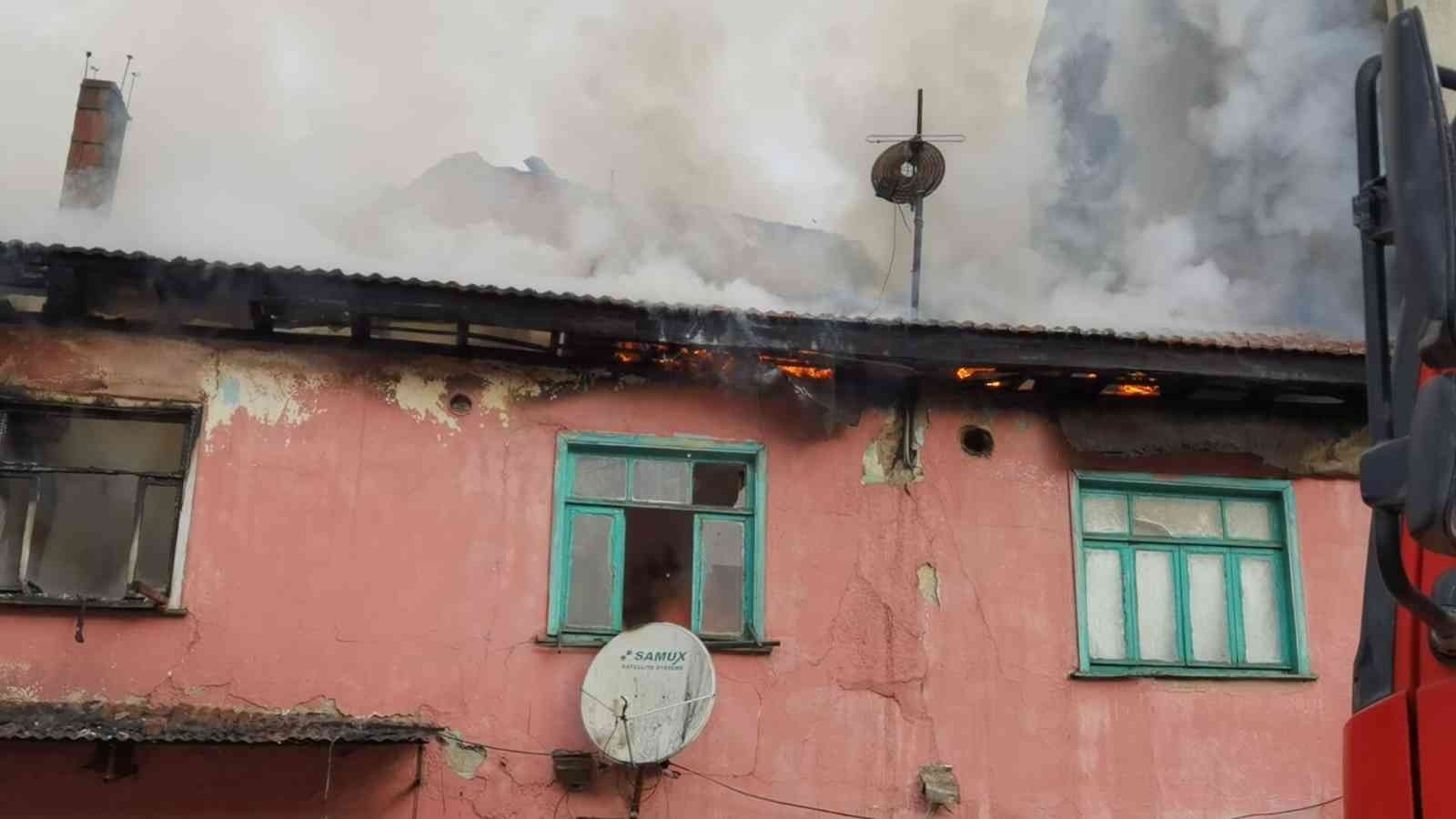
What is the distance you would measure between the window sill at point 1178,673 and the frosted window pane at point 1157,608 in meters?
0.13

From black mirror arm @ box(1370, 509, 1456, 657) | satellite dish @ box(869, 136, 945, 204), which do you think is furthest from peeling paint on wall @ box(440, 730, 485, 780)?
satellite dish @ box(869, 136, 945, 204)

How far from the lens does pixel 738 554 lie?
31.9ft

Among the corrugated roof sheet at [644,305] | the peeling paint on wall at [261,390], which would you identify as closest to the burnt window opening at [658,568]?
the corrugated roof sheet at [644,305]

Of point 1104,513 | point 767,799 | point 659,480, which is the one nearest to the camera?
point 767,799

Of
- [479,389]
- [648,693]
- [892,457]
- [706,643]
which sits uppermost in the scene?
[479,389]

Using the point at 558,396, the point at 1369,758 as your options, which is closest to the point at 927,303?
the point at 558,396

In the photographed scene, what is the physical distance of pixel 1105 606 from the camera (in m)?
9.97

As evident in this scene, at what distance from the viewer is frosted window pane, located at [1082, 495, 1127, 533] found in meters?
10.2

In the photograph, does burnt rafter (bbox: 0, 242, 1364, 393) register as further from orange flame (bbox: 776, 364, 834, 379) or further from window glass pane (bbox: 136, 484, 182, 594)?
window glass pane (bbox: 136, 484, 182, 594)

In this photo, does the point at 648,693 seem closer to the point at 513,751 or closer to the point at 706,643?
the point at 706,643

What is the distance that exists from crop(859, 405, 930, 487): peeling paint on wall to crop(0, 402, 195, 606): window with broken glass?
4.64 meters

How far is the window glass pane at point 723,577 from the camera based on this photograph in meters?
9.59

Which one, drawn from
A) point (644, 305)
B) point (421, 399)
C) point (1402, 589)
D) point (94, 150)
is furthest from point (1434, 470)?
point (94, 150)

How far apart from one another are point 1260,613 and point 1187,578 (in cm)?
60
